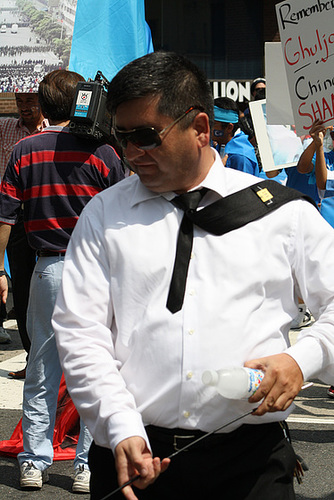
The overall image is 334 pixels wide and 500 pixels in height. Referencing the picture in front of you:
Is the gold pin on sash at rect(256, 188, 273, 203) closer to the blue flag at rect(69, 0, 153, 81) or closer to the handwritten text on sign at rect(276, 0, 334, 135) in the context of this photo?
the handwritten text on sign at rect(276, 0, 334, 135)

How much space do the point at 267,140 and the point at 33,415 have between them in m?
3.07

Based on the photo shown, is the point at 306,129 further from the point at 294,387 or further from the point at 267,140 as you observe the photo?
the point at 294,387

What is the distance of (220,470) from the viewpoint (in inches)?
86.5

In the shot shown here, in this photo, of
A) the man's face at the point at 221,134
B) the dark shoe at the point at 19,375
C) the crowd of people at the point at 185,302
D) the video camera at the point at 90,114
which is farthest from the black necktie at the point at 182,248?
the man's face at the point at 221,134

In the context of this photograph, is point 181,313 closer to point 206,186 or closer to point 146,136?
point 206,186

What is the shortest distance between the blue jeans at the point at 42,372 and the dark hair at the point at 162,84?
2233mm

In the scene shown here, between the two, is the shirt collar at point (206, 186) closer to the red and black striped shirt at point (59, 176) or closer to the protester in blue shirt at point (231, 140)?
the red and black striped shirt at point (59, 176)

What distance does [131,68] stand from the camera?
2242 millimetres

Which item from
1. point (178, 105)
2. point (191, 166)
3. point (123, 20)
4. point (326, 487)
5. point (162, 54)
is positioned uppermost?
point (123, 20)

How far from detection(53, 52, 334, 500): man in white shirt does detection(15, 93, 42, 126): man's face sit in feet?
14.9

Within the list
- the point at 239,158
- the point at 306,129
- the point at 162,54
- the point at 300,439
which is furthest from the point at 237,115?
the point at 162,54

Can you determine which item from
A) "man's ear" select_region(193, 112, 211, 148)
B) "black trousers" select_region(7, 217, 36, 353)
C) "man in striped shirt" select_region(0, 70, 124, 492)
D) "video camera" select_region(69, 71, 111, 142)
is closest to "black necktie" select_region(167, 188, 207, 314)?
"man's ear" select_region(193, 112, 211, 148)

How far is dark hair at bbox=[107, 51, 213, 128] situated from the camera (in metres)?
2.22

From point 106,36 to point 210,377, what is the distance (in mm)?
5354
